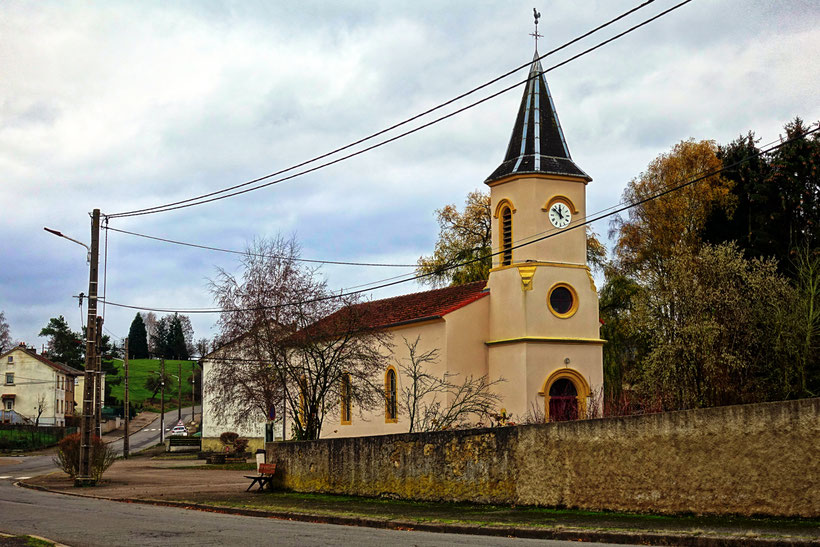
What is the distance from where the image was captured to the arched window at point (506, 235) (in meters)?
37.1

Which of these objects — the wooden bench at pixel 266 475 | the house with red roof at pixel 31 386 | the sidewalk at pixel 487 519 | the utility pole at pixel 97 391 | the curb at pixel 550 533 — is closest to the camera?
the curb at pixel 550 533

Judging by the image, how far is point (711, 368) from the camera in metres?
30.7

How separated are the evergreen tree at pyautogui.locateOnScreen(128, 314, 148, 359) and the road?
13727cm

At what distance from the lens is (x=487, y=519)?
16875 mm

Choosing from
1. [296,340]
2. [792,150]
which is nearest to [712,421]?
[296,340]

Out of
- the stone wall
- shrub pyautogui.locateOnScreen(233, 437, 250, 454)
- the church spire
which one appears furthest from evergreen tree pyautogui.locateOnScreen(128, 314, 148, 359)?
the stone wall

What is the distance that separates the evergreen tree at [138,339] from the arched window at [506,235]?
4990 inches

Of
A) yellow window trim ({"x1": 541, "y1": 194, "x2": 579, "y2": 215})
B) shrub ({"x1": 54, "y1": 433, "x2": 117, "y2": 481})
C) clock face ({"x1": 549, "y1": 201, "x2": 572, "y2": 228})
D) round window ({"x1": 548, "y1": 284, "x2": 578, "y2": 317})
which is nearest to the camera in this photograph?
shrub ({"x1": 54, "y1": 433, "x2": 117, "y2": 481})

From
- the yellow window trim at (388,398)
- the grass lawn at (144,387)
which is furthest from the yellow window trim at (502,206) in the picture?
the grass lawn at (144,387)

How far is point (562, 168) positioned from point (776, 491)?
2358cm

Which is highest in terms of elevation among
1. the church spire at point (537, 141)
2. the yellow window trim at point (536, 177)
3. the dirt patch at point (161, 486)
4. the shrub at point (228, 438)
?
the church spire at point (537, 141)

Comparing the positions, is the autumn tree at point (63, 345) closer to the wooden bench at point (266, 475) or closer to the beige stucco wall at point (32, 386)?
the beige stucco wall at point (32, 386)

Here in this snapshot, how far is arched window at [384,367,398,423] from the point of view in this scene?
39.1 metres

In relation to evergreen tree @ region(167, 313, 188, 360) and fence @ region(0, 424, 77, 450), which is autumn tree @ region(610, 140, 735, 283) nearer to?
fence @ region(0, 424, 77, 450)
